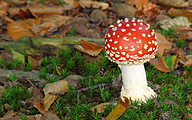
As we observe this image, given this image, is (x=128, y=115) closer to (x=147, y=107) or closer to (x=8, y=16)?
(x=147, y=107)

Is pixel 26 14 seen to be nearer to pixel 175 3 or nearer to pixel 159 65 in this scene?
pixel 159 65

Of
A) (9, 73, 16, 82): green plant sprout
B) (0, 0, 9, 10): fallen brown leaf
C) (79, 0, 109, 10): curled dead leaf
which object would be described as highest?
(79, 0, 109, 10): curled dead leaf

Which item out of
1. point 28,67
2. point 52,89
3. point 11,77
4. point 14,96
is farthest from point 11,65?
point 52,89

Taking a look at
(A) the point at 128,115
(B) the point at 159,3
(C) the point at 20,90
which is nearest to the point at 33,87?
(C) the point at 20,90

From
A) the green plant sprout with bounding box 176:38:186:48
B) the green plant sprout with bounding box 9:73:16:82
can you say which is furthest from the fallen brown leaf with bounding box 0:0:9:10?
the green plant sprout with bounding box 176:38:186:48

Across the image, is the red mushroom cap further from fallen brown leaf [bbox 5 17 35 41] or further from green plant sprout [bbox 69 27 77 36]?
fallen brown leaf [bbox 5 17 35 41]

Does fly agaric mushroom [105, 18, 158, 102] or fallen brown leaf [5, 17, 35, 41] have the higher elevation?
fly agaric mushroom [105, 18, 158, 102]

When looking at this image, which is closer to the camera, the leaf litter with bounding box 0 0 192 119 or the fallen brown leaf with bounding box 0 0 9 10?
the leaf litter with bounding box 0 0 192 119
